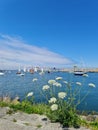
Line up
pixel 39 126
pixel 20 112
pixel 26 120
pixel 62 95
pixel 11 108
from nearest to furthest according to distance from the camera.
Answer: pixel 62 95 → pixel 39 126 → pixel 26 120 → pixel 20 112 → pixel 11 108

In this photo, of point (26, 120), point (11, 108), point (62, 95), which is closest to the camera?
point (62, 95)

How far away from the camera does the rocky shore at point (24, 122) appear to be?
38.7 feet

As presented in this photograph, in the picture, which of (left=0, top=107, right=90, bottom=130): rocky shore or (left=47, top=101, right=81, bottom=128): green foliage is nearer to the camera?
(left=0, top=107, right=90, bottom=130): rocky shore

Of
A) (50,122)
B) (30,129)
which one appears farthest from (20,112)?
(30,129)

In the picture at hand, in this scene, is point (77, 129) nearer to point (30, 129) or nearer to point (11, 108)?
point (30, 129)

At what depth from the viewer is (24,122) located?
1292 cm

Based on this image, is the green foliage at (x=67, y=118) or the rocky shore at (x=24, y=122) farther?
the green foliage at (x=67, y=118)

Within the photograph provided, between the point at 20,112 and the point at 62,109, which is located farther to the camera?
the point at 20,112

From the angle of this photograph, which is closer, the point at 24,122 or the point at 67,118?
the point at 67,118

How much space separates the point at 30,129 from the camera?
11.6 meters

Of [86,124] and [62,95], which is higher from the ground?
[62,95]

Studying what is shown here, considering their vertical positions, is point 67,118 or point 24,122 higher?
point 67,118

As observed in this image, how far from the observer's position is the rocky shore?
11.8m

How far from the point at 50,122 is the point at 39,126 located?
0.79 metres
